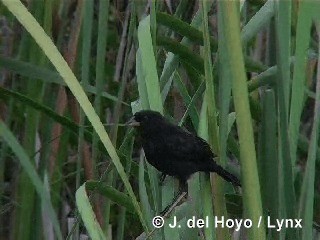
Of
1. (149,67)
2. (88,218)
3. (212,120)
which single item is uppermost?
(149,67)

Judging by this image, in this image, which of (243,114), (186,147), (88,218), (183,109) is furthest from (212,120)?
(183,109)

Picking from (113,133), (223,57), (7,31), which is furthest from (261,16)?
(7,31)

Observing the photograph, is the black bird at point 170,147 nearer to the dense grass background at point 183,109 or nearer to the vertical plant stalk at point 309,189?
the dense grass background at point 183,109

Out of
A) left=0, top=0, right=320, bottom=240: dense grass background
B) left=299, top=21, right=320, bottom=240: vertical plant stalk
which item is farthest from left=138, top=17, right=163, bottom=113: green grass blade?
left=299, top=21, right=320, bottom=240: vertical plant stalk

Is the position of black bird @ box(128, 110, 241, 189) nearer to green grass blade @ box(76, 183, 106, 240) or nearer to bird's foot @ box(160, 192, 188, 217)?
bird's foot @ box(160, 192, 188, 217)

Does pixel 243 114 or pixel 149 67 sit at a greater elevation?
pixel 149 67

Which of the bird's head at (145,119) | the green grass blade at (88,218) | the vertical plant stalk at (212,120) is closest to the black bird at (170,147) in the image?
the bird's head at (145,119)

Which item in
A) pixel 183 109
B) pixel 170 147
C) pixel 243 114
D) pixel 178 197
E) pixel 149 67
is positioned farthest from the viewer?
pixel 183 109

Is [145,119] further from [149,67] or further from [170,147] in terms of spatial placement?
[149,67]
